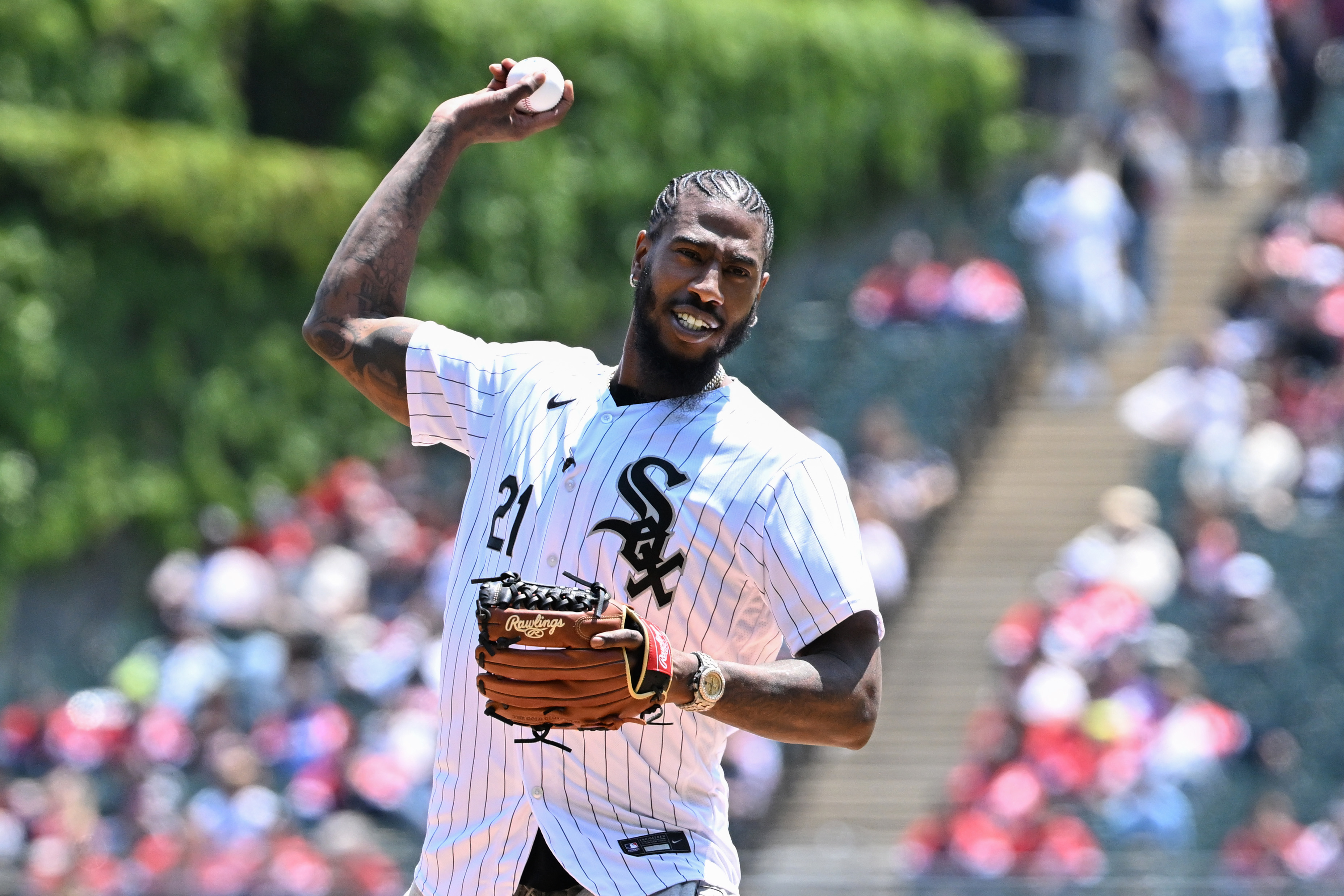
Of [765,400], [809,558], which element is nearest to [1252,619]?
[765,400]

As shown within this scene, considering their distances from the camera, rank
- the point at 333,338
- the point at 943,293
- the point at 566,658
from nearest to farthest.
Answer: the point at 566,658, the point at 333,338, the point at 943,293

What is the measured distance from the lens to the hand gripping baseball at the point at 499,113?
4.11 m

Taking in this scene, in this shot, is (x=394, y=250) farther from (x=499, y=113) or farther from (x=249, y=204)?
(x=249, y=204)

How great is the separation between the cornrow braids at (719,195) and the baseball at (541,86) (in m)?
0.64

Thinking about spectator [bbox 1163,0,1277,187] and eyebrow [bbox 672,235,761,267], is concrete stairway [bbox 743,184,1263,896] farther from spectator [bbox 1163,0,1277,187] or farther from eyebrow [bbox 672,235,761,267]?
eyebrow [bbox 672,235,761,267]

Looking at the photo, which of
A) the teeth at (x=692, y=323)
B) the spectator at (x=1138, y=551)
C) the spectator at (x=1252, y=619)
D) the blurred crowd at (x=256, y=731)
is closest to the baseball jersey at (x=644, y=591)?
the teeth at (x=692, y=323)

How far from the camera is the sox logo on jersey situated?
3373 millimetres

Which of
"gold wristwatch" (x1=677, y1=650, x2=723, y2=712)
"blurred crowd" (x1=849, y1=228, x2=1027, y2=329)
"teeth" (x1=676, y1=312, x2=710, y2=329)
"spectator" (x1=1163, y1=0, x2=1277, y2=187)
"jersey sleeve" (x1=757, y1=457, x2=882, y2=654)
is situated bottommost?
"blurred crowd" (x1=849, y1=228, x2=1027, y2=329)

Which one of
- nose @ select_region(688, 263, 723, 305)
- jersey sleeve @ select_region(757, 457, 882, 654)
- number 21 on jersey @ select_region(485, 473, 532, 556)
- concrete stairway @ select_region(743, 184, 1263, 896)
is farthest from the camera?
concrete stairway @ select_region(743, 184, 1263, 896)

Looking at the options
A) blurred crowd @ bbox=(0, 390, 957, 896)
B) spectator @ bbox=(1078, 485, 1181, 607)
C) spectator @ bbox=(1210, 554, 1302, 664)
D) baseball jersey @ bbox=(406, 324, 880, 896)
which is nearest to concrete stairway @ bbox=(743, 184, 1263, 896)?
blurred crowd @ bbox=(0, 390, 957, 896)

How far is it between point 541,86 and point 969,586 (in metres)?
10.3

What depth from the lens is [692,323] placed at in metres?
3.44

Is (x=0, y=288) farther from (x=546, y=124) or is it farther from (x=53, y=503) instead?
(x=546, y=124)

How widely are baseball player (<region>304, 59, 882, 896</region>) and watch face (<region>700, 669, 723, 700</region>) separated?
0.08 m
